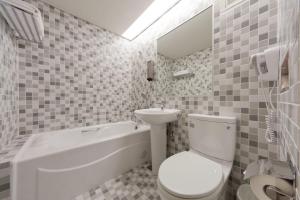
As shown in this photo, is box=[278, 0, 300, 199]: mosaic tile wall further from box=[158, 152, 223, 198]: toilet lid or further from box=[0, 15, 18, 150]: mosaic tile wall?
box=[0, 15, 18, 150]: mosaic tile wall

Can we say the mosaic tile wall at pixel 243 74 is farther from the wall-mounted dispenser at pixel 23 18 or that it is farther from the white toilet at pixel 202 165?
the wall-mounted dispenser at pixel 23 18

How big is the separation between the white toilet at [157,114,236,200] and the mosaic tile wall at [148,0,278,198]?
14 centimetres

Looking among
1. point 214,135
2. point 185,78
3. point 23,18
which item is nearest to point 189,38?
point 185,78

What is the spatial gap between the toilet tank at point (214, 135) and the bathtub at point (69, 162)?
77 centimetres

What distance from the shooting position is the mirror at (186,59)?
4.30ft

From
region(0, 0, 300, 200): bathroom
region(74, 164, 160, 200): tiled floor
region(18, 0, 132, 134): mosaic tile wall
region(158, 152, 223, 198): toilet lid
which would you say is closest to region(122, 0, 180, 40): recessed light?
region(0, 0, 300, 200): bathroom

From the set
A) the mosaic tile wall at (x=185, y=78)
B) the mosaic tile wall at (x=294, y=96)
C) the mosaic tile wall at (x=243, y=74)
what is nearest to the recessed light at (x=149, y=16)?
the mosaic tile wall at (x=185, y=78)

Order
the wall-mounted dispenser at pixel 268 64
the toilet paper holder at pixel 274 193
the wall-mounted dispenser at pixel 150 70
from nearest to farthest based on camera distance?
the toilet paper holder at pixel 274 193 < the wall-mounted dispenser at pixel 268 64 < the wall-mounted dispenser at pixel 150 70

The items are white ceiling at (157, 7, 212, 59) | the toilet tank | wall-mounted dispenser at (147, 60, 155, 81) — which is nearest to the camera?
the toilet tank

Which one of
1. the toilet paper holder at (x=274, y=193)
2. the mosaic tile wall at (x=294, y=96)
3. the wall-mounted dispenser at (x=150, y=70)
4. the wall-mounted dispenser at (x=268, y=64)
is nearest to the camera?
the mosaic tile wall at (x=294, y=96)

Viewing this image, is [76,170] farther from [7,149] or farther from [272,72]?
[272,72]

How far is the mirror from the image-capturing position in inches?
51.6

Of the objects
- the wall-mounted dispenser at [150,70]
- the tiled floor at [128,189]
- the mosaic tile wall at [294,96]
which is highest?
the wall-mounted dispenser at [150,70]

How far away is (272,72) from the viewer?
804 mm
